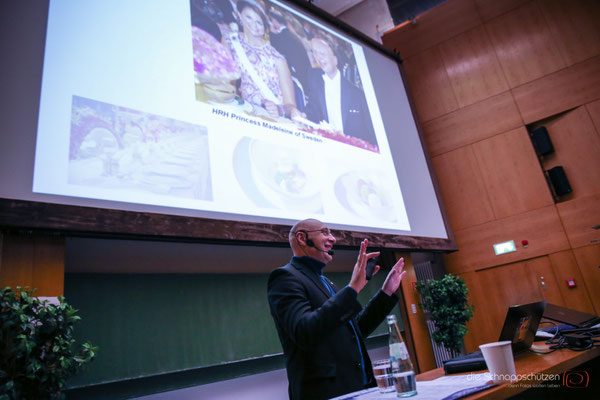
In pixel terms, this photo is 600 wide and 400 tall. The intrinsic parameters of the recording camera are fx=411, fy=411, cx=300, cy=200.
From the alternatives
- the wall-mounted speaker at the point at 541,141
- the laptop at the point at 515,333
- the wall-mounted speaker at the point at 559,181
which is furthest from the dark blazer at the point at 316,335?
the wall-mounted speaker at the point at 541,141

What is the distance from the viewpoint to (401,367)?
0.94 metres

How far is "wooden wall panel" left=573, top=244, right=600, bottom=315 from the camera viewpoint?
486 centimetres

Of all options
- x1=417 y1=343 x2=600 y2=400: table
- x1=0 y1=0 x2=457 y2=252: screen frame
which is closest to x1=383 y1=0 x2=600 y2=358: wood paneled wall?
x1=0 y1=0 x2=457 y2=252: screen frame

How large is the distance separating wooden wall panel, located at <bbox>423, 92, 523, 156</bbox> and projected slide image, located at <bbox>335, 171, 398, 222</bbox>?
2.67 meters

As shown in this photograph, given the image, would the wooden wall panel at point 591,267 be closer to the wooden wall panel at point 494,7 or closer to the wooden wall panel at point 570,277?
the wooden wall panel at point 570,277

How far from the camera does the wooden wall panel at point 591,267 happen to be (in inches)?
191

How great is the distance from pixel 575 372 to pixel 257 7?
12.0ft

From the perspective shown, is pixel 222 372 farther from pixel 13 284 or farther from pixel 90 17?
pixel 90 17

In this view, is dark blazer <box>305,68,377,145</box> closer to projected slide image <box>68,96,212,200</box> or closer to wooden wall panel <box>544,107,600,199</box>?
projected slide image <box>68,96,212,200</box>

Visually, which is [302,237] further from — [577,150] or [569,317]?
[577,150]

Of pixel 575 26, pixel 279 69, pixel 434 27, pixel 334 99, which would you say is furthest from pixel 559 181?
pixel 279 69

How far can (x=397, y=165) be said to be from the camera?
14.8 feet

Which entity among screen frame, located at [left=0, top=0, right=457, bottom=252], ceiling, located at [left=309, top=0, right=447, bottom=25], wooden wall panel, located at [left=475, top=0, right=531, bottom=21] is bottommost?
screen frame, located at [left=0, top=0, right=457, bottom=252]

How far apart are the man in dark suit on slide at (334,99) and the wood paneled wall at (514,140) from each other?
237 centimetres
